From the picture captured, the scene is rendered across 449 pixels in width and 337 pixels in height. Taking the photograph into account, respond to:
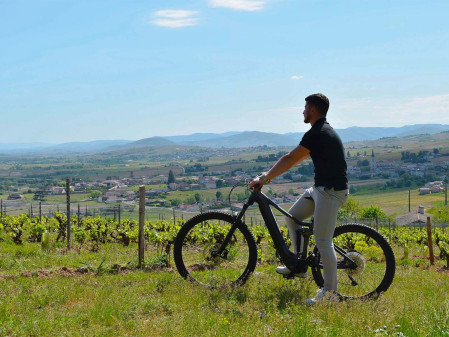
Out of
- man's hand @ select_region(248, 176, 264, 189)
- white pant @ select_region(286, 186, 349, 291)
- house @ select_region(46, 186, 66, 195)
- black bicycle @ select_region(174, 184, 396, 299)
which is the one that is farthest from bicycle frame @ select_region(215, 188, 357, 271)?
house @ select_region(46, 186, 66, 195)

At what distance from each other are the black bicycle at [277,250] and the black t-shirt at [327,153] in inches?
29.2

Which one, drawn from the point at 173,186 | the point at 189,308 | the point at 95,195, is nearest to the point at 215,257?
the point at 189,308

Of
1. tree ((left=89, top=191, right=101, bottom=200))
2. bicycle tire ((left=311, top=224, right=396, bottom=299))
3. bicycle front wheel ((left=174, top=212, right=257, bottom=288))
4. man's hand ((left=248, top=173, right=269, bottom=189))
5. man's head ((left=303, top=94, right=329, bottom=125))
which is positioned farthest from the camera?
tree ((left=89, top=191, right=101, bottom=200))

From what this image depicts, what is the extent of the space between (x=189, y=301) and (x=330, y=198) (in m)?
2.05

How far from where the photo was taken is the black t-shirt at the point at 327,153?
542 centimetres

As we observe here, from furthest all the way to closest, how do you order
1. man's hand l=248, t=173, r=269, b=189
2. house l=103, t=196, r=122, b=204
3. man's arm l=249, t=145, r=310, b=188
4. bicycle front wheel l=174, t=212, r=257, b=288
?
house l=103, t=196, r=122, b=204 → bicycle front wheel l=174, t=212, r=257, b=288 → man's hand l=248, t=173, r=269, b=189 → man's arm l=249, t=145, r=310, b=188

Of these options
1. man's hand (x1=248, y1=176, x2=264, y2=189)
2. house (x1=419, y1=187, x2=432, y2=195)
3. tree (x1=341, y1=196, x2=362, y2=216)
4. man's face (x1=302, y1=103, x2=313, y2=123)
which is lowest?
house (x1=419, y1=187, x2=432, y2=195)

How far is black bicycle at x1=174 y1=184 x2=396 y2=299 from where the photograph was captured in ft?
19.7

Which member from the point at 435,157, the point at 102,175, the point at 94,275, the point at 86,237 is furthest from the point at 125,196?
the point at 435,157

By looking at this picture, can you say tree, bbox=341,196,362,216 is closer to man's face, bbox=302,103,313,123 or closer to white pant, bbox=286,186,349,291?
white pant, bbox=286,186,349,291

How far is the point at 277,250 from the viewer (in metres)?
6.17

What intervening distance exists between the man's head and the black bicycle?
1.17 metres

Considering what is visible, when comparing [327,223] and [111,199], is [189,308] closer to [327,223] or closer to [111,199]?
[327,223]

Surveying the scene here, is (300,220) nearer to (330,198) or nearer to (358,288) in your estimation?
(330,198)
